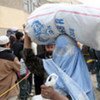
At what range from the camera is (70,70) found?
243 centimetres

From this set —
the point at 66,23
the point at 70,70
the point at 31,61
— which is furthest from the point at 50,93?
the point at 31,61

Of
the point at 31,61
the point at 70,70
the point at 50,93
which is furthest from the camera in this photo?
the point at 31,61

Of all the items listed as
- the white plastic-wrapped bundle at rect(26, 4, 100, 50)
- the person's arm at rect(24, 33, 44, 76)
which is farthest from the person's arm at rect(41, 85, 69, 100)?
the person's arm at rect(24, 33, 44, 76)

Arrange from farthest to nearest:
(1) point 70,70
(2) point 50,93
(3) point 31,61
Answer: (3) point 31,61, (1) point 70,70, (2) point 50,93

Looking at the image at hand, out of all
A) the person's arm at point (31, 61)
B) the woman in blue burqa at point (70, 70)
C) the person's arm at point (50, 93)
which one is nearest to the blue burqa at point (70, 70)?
the woman in blue burqa at point (70, 70)

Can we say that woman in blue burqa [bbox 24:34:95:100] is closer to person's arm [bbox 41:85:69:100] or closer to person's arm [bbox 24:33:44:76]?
person's arm [bbox 41:85:69:100]

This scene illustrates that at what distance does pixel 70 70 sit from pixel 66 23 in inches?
12.2

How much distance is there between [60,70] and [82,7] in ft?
1.43

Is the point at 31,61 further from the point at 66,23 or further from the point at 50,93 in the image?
the point at 50,93

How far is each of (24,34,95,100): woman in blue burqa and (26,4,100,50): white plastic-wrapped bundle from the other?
69mm

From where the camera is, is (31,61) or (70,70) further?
(31,61)

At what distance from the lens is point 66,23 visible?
249cm

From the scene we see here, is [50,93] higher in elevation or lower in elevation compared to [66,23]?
lower

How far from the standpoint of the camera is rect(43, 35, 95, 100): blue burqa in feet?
7.84
